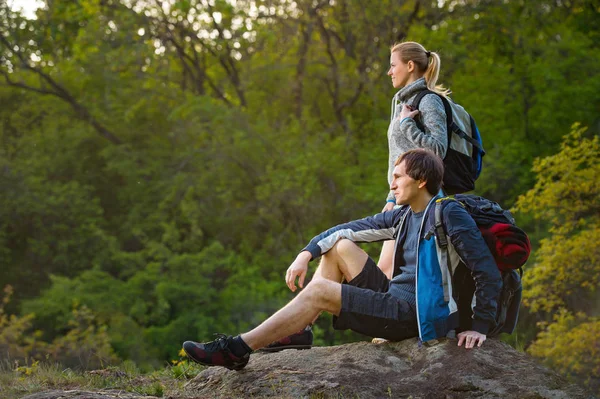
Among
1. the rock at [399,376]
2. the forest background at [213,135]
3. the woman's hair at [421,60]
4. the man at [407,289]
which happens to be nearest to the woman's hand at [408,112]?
the woman's hair at [421,60]

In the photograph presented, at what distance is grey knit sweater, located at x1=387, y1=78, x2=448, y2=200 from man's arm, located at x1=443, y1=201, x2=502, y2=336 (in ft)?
2.13

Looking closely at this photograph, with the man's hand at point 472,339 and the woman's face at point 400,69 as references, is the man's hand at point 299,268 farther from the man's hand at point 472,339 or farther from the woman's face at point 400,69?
the woman's face at point 400,69

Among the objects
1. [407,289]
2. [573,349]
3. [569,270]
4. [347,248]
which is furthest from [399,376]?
[569,270]

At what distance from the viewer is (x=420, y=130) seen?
495cm

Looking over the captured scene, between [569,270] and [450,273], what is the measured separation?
34.2ft

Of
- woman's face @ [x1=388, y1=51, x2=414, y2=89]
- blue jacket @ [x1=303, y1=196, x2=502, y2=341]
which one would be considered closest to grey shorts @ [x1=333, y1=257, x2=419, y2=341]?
blue jacket @ [x1=303, y1=196, x2=502, y2=341]

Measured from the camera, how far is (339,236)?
474cm

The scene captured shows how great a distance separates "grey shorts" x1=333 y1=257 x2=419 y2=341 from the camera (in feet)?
14.5

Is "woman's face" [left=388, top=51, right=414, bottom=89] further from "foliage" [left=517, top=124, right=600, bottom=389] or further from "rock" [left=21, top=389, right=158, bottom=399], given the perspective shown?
"foliage" [left=517, top=124, right=600, bottom=389]

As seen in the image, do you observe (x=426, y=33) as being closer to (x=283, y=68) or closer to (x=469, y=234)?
(x=283, y=68)

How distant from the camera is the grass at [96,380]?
4773mm

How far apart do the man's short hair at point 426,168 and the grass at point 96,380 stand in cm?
172

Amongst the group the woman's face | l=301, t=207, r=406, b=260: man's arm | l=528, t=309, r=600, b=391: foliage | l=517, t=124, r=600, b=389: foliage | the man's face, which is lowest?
l=528, t=309, r=600, b=391: foliage

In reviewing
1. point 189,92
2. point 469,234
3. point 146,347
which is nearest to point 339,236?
point 469,234
